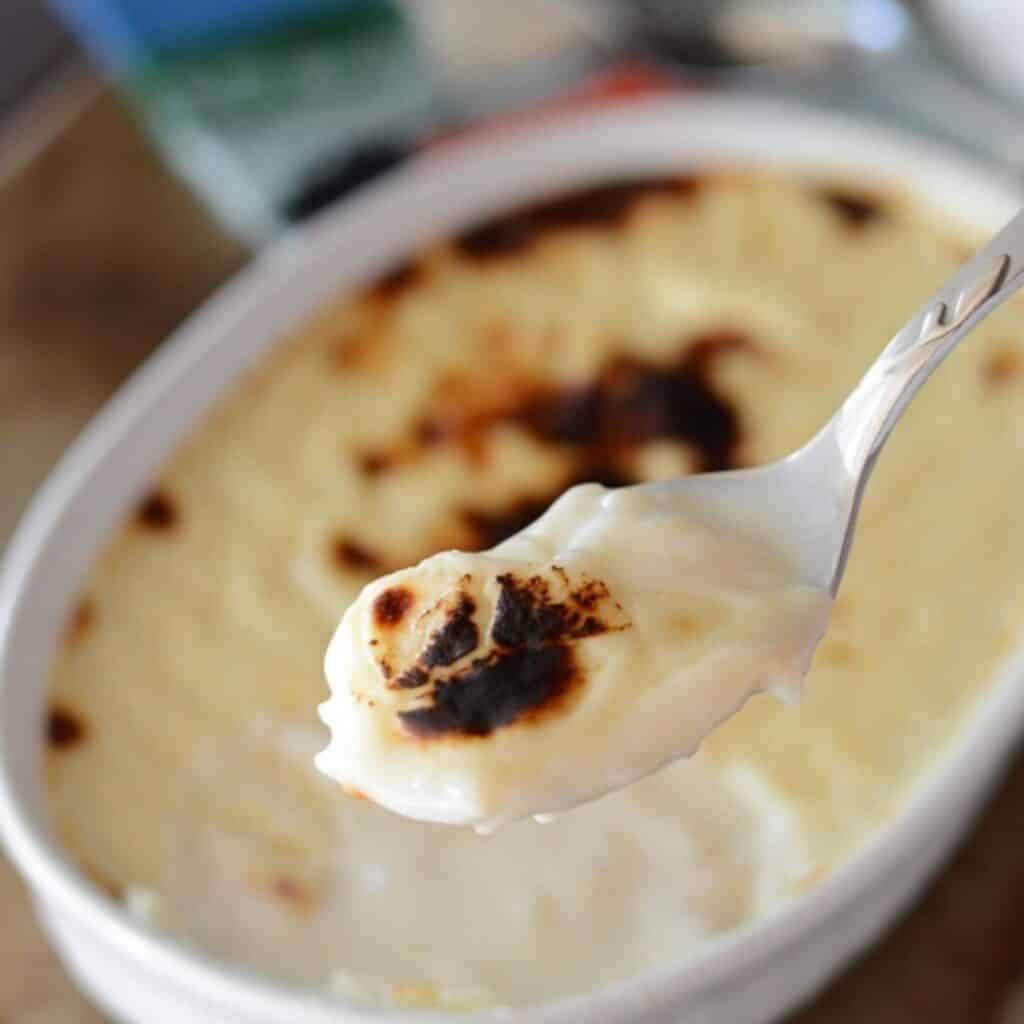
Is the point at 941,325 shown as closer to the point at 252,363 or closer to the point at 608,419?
the point at 608,419

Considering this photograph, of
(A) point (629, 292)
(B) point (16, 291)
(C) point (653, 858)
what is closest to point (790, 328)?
(A) point (629, 292)

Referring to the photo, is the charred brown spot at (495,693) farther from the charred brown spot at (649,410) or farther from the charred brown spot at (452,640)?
the charred brown spot at (649,410)

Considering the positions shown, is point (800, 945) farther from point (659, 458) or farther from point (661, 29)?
point (661, 29)

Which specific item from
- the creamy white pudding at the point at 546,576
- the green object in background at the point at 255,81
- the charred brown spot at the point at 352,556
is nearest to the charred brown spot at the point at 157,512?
the creamy white pudding at the point at 546,576

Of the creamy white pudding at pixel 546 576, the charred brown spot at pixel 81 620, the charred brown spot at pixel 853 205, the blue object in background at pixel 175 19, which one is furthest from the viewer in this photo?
the blue object in background at pixel 175 19

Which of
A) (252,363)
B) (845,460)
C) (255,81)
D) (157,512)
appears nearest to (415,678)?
(845,460)

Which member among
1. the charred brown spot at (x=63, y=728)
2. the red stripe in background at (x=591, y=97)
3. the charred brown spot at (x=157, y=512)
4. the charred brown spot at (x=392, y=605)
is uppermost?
the charred brown spot at (x=392, y=605)
